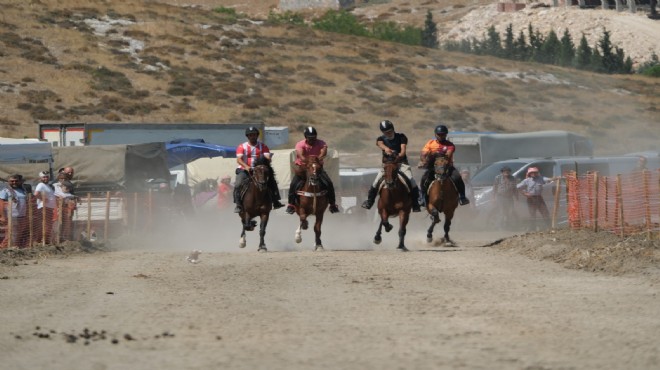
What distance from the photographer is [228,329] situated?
37.9 ft

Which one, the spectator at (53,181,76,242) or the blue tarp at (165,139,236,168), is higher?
the blue tarp at (165,139,236,168)

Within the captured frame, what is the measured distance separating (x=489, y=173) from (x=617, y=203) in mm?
14352

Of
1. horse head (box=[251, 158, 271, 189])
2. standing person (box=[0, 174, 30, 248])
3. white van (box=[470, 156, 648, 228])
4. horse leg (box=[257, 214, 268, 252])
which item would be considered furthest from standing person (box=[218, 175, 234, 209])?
horse head (box=[251, 158, 271, 189])

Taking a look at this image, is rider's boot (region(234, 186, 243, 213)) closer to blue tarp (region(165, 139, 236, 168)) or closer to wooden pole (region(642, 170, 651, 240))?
wooden pole (region(642, 170, 651, 240))

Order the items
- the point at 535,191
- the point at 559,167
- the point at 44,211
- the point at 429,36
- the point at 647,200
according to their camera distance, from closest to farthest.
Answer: the point at 647,200 → the point at 44,211 → the point at 535,191 → the point at 559,167 → the point at 429,36

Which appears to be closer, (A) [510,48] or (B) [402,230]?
(B) [402,230]

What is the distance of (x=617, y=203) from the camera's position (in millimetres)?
22516

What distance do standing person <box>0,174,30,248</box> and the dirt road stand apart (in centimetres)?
492

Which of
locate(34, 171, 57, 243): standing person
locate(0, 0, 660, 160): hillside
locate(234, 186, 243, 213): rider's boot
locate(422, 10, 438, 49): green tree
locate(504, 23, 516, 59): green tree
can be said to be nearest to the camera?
locate(234, 186, 243, 213): rider's boot

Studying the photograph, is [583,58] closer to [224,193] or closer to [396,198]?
[224,193]

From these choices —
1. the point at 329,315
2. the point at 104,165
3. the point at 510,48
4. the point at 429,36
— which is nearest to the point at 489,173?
the point at 104,165

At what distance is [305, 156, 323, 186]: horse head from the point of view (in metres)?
23.4

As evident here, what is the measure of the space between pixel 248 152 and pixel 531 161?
1363 cm

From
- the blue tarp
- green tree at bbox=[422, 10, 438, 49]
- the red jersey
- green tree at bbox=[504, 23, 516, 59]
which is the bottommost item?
the blue tarp
